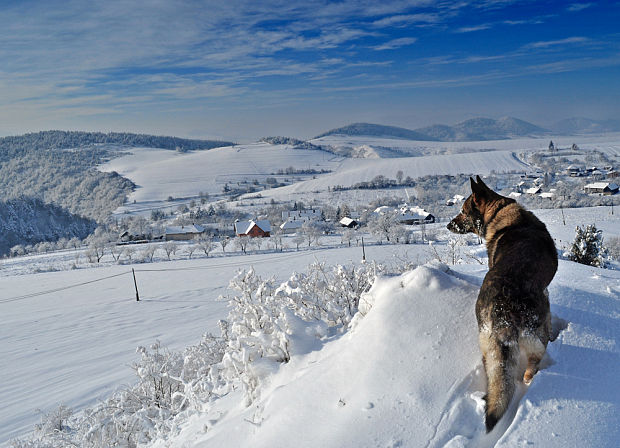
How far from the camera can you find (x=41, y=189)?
554ft

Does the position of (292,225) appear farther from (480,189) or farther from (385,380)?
(385,380)

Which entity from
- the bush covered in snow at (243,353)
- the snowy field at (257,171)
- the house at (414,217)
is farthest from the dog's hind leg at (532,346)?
the snowy field at (257,171)

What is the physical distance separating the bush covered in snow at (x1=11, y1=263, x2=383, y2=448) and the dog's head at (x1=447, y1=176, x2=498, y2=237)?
1838 millimetres

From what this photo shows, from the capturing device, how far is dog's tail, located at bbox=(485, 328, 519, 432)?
244 cm

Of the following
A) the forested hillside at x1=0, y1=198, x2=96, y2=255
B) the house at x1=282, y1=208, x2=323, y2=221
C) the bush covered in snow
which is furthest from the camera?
the forested hillside at x1=0, y1=198, x2=96, y2=255

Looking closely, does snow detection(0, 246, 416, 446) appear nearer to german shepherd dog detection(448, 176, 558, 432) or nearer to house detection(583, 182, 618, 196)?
german shepherd dog detection(448, 176, 558, 432)

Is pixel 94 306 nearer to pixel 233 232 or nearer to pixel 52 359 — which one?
pixel 52 359

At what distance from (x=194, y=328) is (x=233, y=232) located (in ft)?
193

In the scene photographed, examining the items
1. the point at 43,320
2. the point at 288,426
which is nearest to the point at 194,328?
the point at 43,320

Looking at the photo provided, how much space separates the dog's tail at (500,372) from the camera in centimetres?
244

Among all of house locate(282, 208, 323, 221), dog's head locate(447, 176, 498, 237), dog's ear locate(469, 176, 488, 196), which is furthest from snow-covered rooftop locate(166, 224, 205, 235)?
dog's ear locate(469, 176, 488, 196)

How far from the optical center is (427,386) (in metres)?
2.76

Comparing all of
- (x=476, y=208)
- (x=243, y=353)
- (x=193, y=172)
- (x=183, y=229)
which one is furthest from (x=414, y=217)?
(x=193, y=172)

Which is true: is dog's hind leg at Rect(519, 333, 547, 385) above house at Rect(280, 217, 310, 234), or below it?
above
